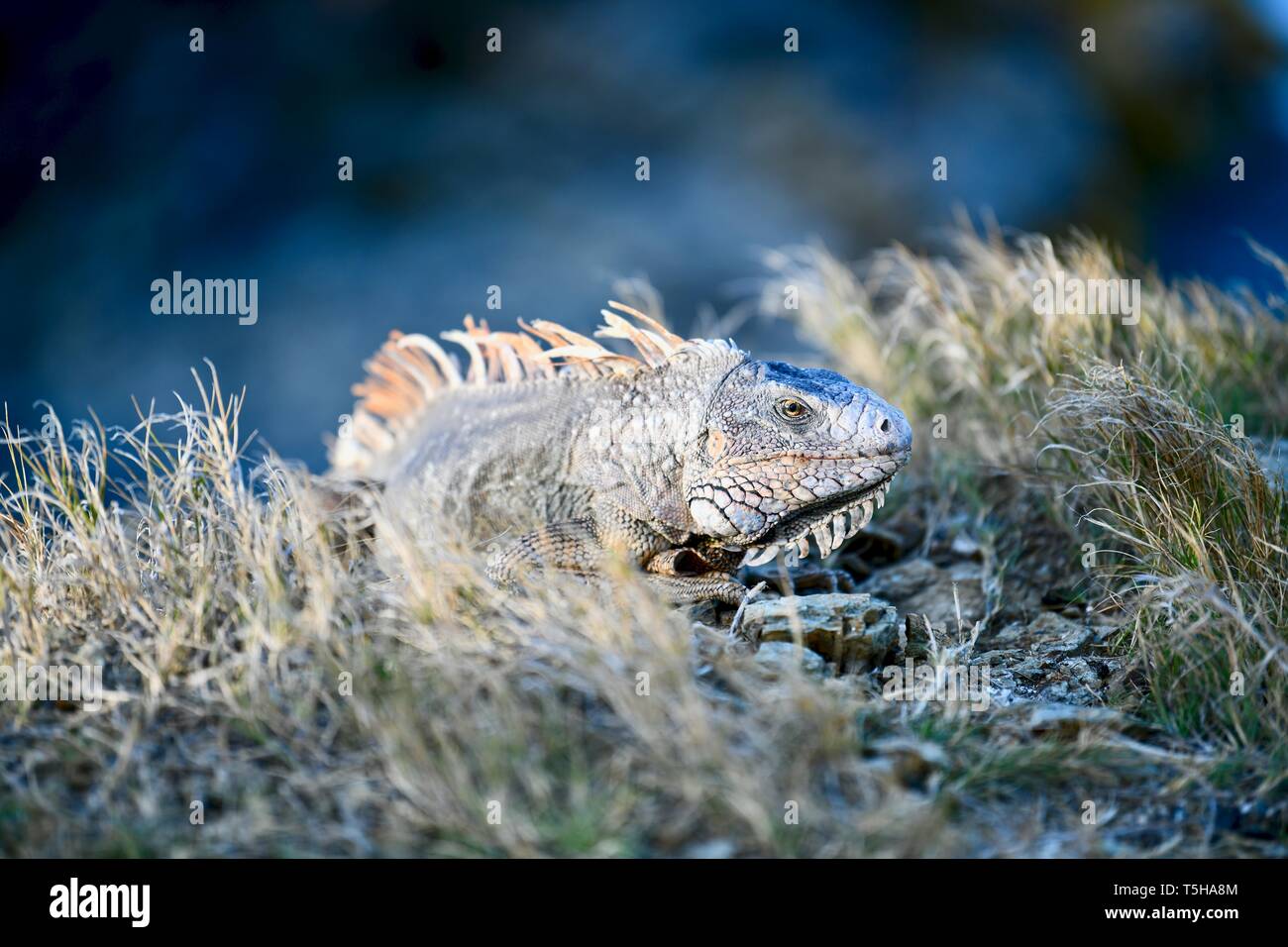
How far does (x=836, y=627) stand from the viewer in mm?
4543

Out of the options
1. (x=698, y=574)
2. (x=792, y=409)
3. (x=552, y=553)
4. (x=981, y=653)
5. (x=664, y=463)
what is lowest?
(x=981, y=653)

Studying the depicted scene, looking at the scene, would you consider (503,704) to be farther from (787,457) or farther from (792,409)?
(792,409)

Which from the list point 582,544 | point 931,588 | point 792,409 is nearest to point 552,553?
point 582,544

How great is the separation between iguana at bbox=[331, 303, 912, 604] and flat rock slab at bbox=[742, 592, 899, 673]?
0.24 m

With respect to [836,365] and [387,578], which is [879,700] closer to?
[387,578]

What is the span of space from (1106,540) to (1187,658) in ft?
4.16

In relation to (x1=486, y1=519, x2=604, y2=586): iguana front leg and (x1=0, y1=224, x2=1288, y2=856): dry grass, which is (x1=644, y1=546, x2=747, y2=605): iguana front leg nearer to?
(x1=486, y1=519, x2=604, y2=586): iguana front leg

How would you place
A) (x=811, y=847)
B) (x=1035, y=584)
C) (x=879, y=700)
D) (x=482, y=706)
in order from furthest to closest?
(x=1035, y=584) < (x=879, y=700) < (x=482, y=706) < (x=811, y=847)

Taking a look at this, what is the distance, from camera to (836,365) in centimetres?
797

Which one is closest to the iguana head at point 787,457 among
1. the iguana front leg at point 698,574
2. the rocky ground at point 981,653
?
the iguana front leg at point 698,574

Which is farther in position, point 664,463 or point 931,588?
point 931,588

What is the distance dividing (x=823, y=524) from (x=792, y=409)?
0.52 meters
